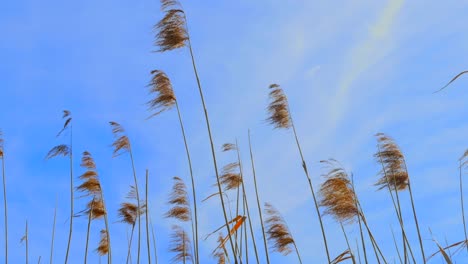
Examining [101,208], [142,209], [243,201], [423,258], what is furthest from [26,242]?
[423,258]

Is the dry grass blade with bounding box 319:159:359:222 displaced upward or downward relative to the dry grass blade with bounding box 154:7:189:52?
downward

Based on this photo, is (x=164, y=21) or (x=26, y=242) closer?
(x=164, y=21)

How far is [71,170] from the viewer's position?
625cm

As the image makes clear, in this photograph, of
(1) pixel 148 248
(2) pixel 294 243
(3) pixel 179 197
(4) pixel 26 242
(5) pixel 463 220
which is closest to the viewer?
(5) pixel 463 220

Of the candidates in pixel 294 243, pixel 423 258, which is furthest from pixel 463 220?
pixel 294 243

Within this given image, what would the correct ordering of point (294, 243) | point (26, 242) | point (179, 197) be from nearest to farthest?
point (294, 243) → point (26, 242) → point (179, 197)

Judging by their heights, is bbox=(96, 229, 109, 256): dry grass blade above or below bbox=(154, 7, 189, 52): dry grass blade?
below

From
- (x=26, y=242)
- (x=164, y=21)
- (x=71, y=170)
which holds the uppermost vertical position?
(x=164, y=21)

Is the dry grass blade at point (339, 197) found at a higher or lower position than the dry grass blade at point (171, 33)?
lower

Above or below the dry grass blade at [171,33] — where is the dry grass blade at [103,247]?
below

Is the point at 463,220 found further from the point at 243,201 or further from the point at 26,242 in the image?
the point at 26,242

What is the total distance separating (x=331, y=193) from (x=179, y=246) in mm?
2270

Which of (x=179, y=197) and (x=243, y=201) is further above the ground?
(x=179, y=197)

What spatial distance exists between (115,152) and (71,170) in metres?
0.72
